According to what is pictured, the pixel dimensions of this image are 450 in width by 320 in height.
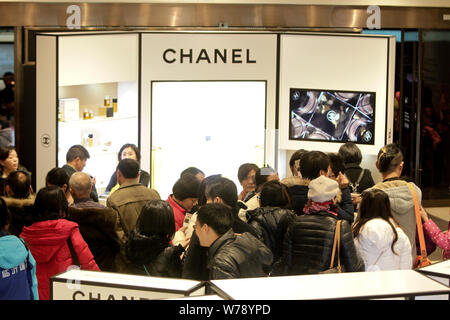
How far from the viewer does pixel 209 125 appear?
8.22 m

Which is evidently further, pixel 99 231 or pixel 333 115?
pixel 333 115

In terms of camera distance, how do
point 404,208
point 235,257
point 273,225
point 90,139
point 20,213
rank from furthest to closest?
point 90,139, point 404,208, point 20,213, point 273,225, point 235,257

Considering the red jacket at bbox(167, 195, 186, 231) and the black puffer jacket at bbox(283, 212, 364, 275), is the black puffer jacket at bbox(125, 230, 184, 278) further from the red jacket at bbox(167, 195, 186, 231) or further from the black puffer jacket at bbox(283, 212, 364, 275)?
the red jacket at bbox(167, 195, 186, 231)

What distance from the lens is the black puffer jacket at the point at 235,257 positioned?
3.01 m

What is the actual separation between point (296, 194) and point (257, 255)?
1362 mm

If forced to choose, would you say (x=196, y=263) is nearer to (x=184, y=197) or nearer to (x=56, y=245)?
(x=56, y=245)

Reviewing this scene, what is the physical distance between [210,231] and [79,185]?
1.49 metres

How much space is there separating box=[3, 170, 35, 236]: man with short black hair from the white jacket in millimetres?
1982

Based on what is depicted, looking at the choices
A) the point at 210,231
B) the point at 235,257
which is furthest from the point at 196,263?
the point at 235,257

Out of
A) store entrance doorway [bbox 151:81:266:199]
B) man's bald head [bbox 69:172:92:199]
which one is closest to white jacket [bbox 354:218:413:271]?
man's bald head [bbox 69:172:92:199]

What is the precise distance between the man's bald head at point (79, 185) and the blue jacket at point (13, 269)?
→ 1108 millimetres
